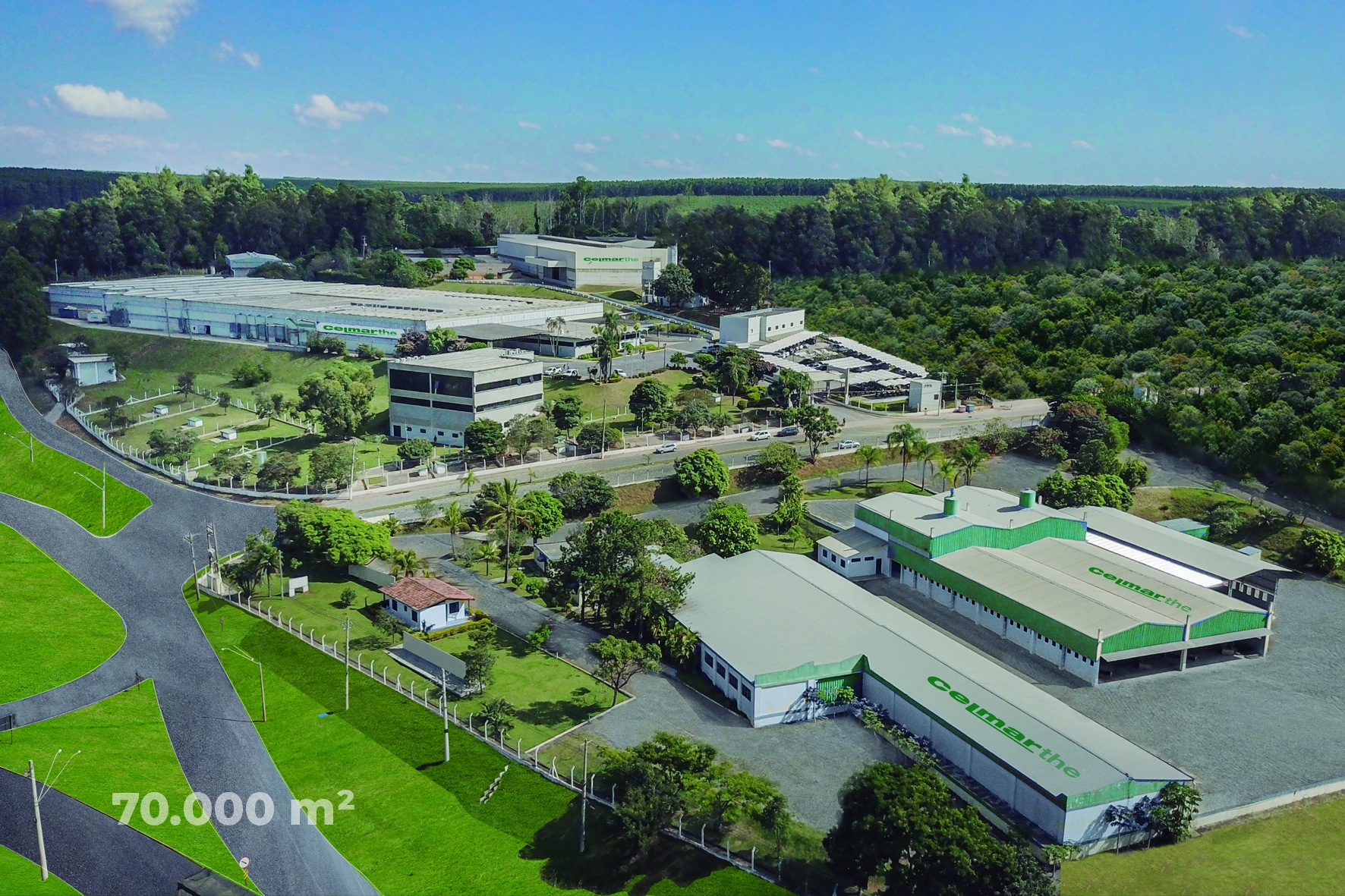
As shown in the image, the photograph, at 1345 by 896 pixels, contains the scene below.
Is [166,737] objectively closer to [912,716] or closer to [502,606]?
[502,606]

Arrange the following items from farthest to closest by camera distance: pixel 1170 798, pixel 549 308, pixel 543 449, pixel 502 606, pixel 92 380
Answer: pixel 549 308
pixel 92 380
pixel 543 449
pixel 502 606
pixel 1170 798

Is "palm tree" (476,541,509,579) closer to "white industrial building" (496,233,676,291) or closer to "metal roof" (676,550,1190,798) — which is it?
"metal roof" (676,550,1190,798)

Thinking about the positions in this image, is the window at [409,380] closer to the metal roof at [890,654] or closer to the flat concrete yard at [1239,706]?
the metal roof at [890,654]

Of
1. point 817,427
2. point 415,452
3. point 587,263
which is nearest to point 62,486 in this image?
point 415,452

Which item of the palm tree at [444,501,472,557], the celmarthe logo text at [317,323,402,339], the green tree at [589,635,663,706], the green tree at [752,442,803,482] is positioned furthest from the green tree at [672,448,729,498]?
the celmarthe logo text at [317,323,402,339]

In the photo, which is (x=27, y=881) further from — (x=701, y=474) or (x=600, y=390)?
(x=600, y=390)

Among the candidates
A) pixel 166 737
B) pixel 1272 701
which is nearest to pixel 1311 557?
pixel 1272 701
